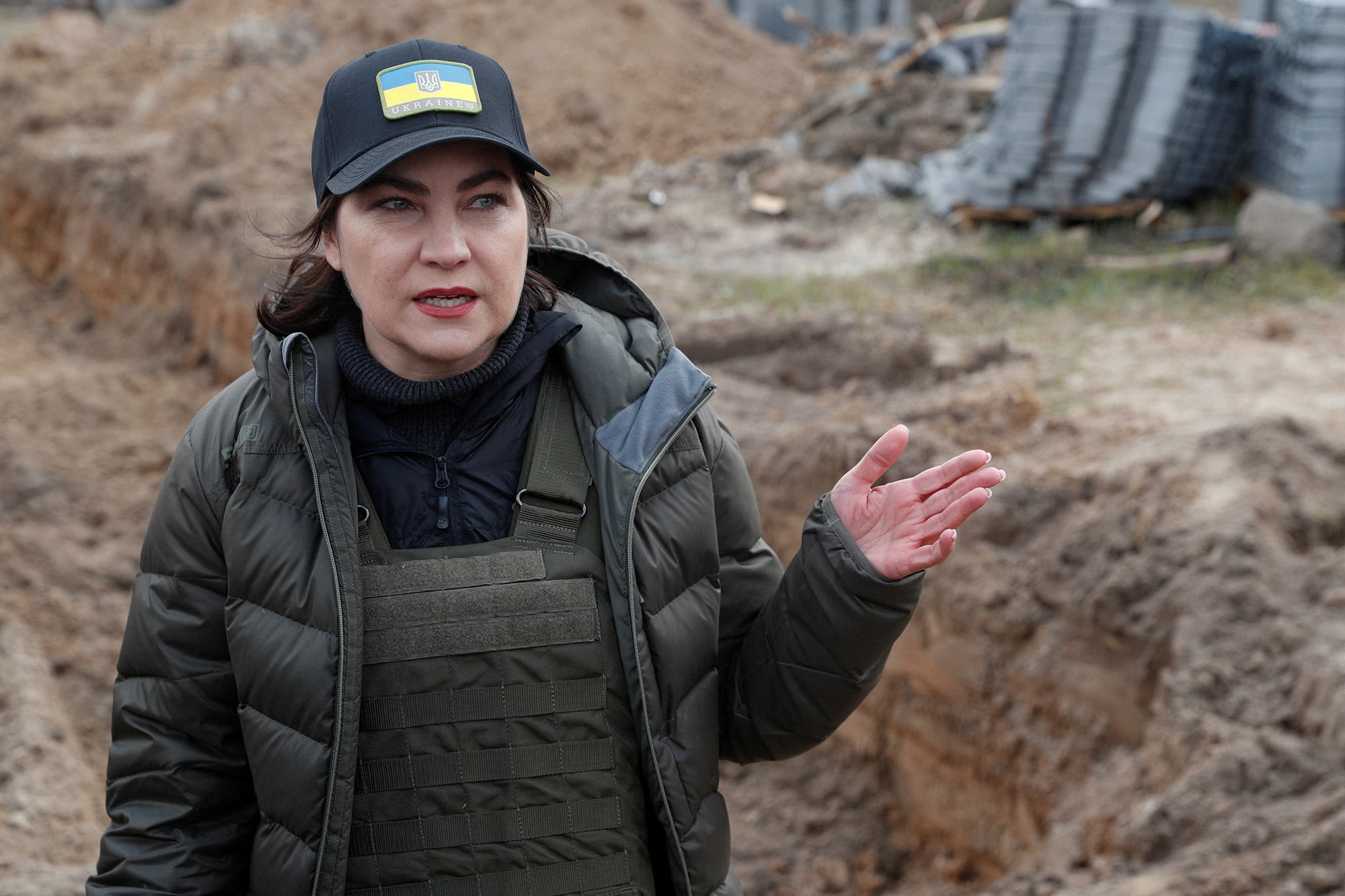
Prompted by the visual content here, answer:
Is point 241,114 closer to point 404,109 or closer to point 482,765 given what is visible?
point 404,109

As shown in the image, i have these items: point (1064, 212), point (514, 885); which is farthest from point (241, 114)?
point (514, 885)

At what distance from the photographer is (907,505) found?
1848 millimetres

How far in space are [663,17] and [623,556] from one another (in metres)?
12.1

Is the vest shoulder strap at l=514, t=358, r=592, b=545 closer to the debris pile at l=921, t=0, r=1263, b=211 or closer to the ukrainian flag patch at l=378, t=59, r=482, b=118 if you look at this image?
the ukrainian flag patch at l=378, t=59, r=482, b=118

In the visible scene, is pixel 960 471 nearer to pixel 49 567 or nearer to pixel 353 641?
pixel 353 641

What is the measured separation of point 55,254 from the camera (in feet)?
38.0

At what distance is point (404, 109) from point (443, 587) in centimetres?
73

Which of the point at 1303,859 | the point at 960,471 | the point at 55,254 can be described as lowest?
the point at 55,254

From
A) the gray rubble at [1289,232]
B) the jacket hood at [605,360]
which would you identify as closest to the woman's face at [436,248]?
the jacket hood at [605,360]

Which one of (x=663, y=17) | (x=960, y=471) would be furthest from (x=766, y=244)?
(x=960, y=471)

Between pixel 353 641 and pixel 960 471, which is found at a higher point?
pixel 960 471

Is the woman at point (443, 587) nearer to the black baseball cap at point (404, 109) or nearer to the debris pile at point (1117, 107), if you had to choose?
the black baseball cap at point (404, 109)

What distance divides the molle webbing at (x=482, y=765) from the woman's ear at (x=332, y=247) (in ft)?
2.65

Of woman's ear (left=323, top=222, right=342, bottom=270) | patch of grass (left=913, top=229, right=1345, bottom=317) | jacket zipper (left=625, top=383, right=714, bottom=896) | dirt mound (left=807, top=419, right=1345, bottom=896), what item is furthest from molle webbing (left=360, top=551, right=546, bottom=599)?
patch of grass (left=913, top=229, right=1345, bottom=317)
